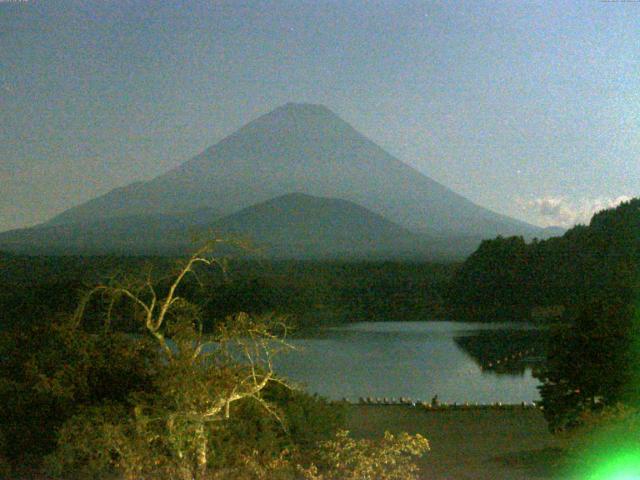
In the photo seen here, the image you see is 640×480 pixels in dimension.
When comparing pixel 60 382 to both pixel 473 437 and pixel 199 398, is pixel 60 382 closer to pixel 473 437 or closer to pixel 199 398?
pixel 199 398

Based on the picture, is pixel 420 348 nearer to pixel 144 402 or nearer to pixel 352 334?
pixel 352 334

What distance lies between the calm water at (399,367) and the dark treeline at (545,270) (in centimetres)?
456

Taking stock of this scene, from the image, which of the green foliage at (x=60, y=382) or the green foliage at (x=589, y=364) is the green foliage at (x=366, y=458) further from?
the green foliage at (x=589, y=364)

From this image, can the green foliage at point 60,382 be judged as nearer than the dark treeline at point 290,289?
Yes

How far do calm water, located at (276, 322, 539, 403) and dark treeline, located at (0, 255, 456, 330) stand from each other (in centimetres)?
216

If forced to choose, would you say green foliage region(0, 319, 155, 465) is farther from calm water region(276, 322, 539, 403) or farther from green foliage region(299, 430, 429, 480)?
calm water region(276, 322, 539, 403)

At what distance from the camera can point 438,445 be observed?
12.4 meters

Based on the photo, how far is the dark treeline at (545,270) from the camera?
143 ft

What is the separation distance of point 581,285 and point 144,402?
1467 inches

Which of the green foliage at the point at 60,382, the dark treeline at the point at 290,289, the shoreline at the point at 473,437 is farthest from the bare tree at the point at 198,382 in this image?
the dark treeline at the point at 290,289

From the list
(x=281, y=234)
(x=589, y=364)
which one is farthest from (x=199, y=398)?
(x=281, y=234)

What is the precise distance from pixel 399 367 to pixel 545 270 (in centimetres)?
1884

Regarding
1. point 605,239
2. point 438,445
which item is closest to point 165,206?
point 605,239

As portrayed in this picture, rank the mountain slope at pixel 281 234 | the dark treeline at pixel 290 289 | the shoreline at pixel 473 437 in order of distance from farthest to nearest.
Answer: the mountain slope at pixel 281 234
the dark treeline at pixel 290 289
the shoreline at pixel 473 437
